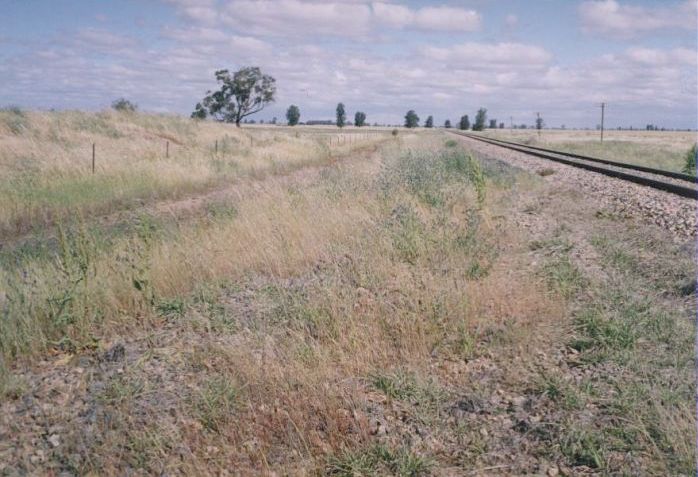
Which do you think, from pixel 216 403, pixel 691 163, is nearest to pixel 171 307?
pixel 216 403

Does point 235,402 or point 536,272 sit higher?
point 536,272

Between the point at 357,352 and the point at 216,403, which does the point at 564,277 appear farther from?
the point at 216,403

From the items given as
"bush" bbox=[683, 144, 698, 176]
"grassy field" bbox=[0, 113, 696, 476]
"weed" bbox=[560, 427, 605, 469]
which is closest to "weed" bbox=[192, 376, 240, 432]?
"grassy field" bbox=[0, 113, 696, 476]

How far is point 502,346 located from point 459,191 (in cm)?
681

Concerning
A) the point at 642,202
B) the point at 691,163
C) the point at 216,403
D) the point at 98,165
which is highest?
the point at 691,163

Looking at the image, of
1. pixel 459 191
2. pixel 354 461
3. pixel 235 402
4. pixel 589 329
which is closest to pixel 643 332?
pixel 589 329

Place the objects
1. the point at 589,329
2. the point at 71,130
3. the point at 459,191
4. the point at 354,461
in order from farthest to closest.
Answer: the point at 71,130
the point at 459,191
the point at 589,329
the point at 354,461

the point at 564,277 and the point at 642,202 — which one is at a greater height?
the point at 642,202

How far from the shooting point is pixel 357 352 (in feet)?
13.1

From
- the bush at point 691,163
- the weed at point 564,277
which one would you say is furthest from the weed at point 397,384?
the bush at point 691,163

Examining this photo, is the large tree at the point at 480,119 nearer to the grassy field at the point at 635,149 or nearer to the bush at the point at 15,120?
the grassy field at the point at 635,149

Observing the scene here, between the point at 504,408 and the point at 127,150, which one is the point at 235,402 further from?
the point at 127,150

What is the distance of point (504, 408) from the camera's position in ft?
11.1

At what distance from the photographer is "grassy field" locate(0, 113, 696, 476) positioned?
9.95 ft
